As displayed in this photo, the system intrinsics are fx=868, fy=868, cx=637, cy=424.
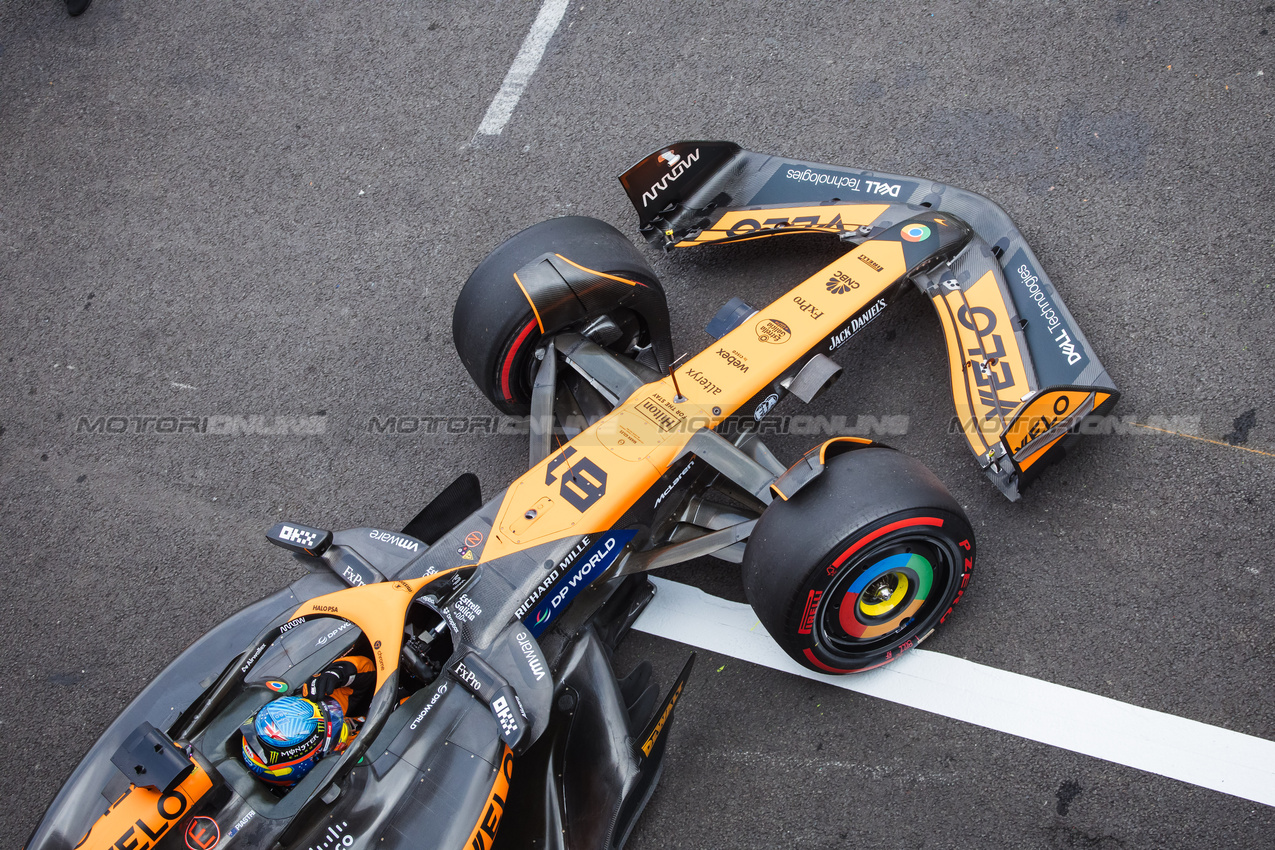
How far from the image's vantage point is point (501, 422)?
4070mm

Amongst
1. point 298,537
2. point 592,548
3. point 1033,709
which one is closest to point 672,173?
point 592,548

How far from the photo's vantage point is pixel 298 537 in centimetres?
306

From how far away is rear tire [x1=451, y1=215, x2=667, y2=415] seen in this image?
3426mm

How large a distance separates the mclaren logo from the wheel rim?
1911mm

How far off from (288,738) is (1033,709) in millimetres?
2510

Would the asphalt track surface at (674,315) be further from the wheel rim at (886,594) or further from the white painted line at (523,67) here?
the wheel rim at (886,594)

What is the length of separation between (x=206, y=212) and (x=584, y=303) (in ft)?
9.09

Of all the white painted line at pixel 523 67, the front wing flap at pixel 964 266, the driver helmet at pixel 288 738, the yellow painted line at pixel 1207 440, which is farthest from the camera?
the white painted line at pixel 523 67

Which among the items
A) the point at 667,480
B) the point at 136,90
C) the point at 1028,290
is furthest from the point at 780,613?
the point at 136,90

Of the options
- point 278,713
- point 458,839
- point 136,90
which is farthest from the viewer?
point 136,90

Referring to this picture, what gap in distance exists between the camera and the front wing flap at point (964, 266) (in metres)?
3.11

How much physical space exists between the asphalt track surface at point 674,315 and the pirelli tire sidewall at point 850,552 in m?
0.36

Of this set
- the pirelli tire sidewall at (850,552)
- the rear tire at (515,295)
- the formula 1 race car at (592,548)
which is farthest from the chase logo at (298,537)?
the pirelli tire sidewall at (850,552)

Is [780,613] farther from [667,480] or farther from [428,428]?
[428,428]
